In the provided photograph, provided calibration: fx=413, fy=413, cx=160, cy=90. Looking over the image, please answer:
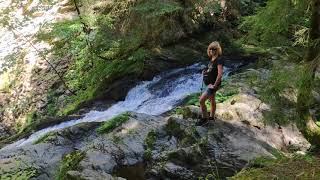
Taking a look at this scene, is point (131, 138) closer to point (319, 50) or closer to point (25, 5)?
point (319, 50)

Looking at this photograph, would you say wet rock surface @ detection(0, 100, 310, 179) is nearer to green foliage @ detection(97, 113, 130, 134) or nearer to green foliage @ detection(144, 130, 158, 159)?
green foliage @ detection(144, 130, 158, 159)

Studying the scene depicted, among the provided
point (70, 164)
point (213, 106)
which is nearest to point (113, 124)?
point (70, 164)

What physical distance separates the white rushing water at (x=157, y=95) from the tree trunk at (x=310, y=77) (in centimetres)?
591

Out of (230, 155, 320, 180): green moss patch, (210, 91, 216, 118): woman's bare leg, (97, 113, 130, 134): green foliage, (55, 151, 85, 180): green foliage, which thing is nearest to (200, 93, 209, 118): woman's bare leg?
(210, 91, 216, 118): woman's bare leg

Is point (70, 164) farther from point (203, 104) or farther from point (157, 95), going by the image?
point (157, 95)

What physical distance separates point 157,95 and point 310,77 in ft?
28.2

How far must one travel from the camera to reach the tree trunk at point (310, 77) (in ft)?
17.5

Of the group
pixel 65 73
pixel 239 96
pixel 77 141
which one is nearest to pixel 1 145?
pixel 77 141

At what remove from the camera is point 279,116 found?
247 inches

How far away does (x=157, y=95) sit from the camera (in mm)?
13664

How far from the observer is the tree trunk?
534cm

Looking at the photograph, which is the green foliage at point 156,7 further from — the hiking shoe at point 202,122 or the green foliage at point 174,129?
the hiking shoe at point 202,122

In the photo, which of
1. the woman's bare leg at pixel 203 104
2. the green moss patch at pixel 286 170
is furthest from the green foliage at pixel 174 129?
the green moss patch at pixel 286 170

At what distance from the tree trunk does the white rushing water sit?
591cm
